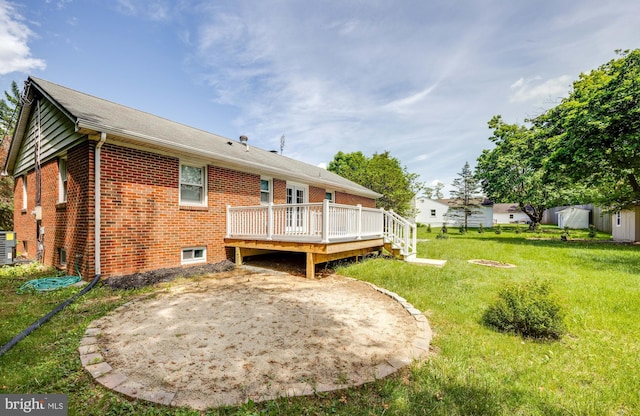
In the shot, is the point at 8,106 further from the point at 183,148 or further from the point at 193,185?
the point at 183,148

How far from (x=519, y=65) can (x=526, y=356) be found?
9.87 metres

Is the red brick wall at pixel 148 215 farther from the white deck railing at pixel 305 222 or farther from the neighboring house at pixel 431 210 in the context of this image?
the neighboring house at pixel 431 210

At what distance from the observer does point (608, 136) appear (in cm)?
1280

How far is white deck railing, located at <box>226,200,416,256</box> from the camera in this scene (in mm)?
7242

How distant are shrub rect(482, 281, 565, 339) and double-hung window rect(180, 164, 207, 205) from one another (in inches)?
302

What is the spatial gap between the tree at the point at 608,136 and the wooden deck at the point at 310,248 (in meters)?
12.2

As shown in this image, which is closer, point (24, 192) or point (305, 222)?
point (305, 222)

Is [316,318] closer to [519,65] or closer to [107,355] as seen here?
[107,355]

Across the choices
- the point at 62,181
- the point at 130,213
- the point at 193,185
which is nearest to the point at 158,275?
the point at 130,213

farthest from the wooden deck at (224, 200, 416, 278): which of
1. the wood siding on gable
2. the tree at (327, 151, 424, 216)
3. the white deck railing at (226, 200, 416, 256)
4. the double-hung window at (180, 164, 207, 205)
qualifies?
the tree at (327, 151, 424, 216)

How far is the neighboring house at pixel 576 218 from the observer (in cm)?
3019

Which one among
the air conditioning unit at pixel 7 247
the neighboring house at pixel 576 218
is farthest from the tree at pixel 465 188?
the air conditioning unit at pixel 7 247

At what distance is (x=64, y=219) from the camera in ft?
23.8

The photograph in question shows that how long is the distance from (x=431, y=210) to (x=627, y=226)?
27.2m
